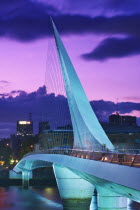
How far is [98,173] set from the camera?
17.2 meters

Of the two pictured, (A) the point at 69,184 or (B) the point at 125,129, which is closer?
(A) the point at 69,184

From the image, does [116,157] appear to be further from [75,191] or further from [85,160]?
[75,191]

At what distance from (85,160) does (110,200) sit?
21.5 feet

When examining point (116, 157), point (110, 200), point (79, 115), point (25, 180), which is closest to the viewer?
point (116, 157)

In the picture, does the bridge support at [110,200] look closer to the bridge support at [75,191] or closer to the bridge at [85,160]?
the bridge at [85,160]

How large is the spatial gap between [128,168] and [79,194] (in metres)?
19.4

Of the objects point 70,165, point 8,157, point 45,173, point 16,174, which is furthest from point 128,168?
point 8,157

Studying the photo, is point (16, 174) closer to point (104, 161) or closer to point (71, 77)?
point (71, 77)

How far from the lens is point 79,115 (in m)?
28.6

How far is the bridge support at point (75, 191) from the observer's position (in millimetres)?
32188

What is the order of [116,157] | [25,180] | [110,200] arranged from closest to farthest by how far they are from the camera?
[116,157]
[110,200]
[25,180]

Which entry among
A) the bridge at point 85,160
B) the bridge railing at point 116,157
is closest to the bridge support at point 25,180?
the bridge at point 85,160

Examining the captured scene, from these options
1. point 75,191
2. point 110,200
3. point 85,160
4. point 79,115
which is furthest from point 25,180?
point 85,160

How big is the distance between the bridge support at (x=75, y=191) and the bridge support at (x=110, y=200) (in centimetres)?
610
